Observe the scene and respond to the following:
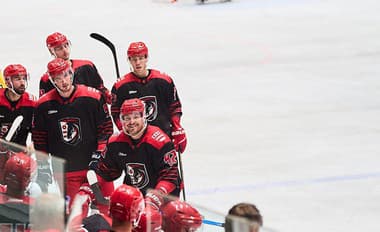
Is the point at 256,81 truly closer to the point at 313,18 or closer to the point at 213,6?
the point at 313,18

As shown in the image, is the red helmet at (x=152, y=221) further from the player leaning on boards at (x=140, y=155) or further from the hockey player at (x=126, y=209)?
the player leaning on boards at (x=140, y=155)

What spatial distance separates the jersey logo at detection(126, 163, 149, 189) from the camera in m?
7.07

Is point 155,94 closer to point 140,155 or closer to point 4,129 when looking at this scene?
point 4,129

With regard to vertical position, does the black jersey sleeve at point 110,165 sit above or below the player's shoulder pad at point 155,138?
below

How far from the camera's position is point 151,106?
8414mm

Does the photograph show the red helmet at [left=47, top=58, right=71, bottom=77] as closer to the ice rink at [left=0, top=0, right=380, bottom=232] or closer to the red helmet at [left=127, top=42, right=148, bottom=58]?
the red helmet at [left=127, top=42, right=148, bottom=58]

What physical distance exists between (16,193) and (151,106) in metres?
3.52

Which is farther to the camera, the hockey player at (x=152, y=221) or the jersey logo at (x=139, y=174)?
the jersey logo at (x=139, y=174)

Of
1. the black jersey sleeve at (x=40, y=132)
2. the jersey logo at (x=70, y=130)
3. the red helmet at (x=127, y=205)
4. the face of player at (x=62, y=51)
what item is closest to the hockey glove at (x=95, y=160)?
the jersey logo at (x=70, y=130)

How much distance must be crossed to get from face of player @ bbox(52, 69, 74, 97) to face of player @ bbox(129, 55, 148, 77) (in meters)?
0.67

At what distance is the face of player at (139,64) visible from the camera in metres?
8.41

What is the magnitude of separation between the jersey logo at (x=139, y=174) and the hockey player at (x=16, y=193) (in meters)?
1.88

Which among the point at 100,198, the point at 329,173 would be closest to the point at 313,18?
the point at 329,173

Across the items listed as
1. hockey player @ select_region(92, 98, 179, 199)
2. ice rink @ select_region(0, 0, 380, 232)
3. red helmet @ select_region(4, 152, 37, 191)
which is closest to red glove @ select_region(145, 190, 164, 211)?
red helmet @ select_region(4, 152, 37, 191)
